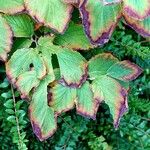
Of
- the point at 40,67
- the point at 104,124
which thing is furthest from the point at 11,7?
the point at 104,124

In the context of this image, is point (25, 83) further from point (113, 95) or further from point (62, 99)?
point (113, 95)

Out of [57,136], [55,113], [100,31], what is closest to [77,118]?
[57,136]

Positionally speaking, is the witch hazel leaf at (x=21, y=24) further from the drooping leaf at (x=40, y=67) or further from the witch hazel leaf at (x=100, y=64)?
the witch hazel leaf at (x=100, y=64)

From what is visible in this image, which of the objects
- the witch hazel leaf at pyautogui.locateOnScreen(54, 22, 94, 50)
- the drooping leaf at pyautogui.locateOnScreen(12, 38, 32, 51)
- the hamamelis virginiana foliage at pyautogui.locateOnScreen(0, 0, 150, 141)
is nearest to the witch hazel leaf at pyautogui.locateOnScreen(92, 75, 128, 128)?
the hamamelis virginiana foliage at pyautogui.locateOnScreen(0, 0, 150, 141)

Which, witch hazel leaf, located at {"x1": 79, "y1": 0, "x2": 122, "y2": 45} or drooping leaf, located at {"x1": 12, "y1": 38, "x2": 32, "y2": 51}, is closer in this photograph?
witch hazel leaf, located at {"x1": 79, "y1": 0, "x2": 122, "y2": 45}

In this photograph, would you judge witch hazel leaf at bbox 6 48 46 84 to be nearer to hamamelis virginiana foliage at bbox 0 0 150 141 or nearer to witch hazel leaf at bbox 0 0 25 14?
hamamelis virginiana foliage at bbox 0 0 150 141

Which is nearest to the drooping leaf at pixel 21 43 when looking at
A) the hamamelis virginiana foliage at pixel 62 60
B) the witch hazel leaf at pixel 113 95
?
the hamamelis virginiana foliage at pixel 62 60

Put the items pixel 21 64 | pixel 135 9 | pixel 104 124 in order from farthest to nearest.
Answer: pixel 104 124 < pixel 21 64 < pixel 135 9
